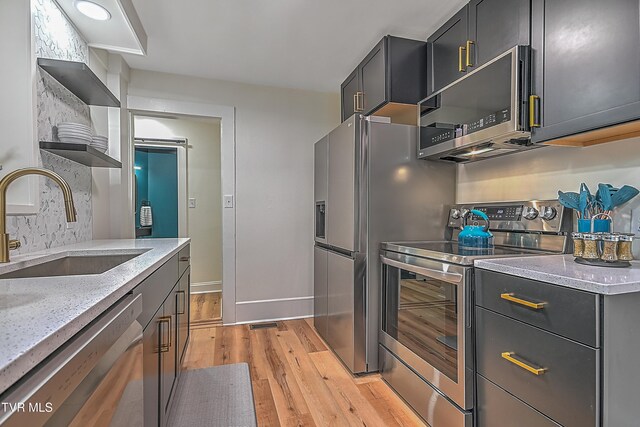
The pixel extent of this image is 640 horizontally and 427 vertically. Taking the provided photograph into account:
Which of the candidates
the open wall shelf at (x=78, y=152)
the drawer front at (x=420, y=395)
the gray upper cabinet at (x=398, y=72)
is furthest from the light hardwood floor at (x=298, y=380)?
the gray upper cabinet at (x=398, y=72)

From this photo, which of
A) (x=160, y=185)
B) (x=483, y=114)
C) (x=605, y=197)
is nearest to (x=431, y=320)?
(x=605, y=197)

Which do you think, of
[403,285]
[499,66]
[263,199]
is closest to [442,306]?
[403,285]

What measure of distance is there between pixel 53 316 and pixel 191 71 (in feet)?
8.91

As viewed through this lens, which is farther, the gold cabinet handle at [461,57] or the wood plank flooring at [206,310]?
the wood plank flooring at [206,310]

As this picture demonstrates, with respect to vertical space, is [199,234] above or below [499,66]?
below

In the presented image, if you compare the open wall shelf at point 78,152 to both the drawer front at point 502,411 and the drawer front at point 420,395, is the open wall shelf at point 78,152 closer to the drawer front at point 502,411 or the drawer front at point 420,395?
the drawer front at point 420,395

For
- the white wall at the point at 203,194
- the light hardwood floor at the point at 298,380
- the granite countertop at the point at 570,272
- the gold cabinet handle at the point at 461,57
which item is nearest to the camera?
the granite countertop at the point at 570,272

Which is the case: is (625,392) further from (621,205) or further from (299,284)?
(299,284)

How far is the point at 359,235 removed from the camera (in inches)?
82.2

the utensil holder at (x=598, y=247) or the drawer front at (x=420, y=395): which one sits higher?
the utensil holder at (x=598, y=247)

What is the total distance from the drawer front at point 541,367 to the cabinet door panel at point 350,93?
1.90 meters

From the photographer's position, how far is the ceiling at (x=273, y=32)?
6.43 feet

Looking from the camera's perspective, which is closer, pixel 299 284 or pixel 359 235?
pixel 359 235

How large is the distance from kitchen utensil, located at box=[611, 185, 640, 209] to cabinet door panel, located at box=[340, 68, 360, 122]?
1.78 meters
